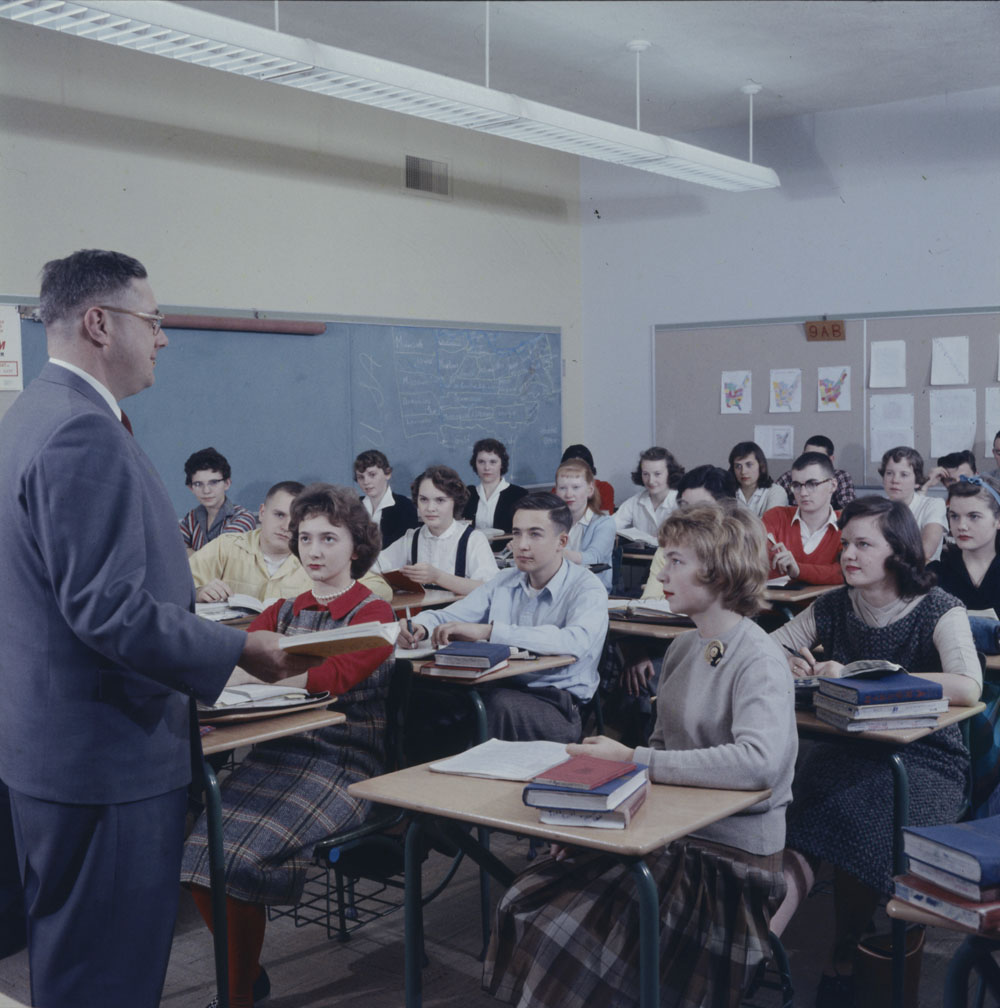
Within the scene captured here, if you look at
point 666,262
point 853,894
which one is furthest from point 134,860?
point 666,262

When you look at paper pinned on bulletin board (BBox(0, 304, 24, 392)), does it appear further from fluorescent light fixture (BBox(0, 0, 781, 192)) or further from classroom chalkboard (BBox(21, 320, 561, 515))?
fluorescent light fixture (BBox(0, 0, 781, 192))

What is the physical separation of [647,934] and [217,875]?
95 centimetres

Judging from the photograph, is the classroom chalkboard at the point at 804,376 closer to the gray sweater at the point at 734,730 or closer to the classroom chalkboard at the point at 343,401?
the classroom chalkboard at the point at 343,401

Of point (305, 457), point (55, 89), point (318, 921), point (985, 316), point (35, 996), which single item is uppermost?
point (55, 89)

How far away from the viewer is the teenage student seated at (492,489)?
6473 mm

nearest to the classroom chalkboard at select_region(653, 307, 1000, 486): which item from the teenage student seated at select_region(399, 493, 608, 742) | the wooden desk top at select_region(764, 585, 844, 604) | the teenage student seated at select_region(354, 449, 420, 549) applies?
the teenage student seated at select_region(354, 449, 420, 549)

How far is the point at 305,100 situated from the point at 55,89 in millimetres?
1468

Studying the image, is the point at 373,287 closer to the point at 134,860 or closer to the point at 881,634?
the point at 881,634

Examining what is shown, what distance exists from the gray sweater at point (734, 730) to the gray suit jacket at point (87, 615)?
87 centimetres

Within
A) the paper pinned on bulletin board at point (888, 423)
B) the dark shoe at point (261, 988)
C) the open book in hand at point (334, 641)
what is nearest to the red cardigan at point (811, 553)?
the paper pinned on bulletin board at point (888, 423)

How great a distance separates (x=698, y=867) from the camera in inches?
78.0

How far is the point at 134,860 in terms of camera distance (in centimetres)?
168

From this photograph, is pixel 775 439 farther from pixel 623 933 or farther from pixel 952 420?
pixel 623 933

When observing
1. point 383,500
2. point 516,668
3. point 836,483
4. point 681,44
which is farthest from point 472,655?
point 836,483
